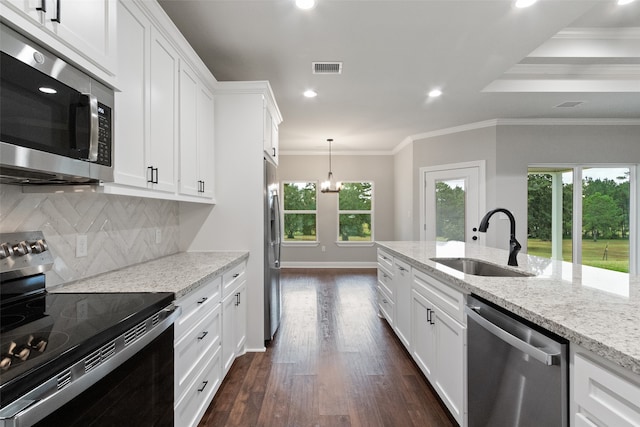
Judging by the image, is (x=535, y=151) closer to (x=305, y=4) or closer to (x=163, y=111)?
(x=305, y=4)

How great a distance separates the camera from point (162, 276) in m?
1.68

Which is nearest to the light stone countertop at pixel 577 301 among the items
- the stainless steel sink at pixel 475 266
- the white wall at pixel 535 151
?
the stainless steel sink at pixel 475 266

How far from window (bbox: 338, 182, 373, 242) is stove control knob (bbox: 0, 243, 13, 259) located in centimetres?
592

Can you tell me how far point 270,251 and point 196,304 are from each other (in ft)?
4.02

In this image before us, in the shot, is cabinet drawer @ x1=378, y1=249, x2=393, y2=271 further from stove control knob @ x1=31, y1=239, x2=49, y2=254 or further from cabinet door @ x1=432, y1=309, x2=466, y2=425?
stove control knob @ x1=31, y1=239, x2=49, y2=254

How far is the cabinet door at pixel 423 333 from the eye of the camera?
1980 millimetres

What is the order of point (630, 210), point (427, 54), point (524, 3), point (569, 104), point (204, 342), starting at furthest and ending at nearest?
point (630, 210)
point (569, 104)
point (427, 54)
point (524, 3)
point (204, 342)

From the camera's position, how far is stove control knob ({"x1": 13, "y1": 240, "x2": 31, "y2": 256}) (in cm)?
123

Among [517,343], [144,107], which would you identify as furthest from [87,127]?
[517,343]

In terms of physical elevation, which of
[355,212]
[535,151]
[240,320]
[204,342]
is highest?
[535,151]

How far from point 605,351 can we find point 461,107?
156 inches

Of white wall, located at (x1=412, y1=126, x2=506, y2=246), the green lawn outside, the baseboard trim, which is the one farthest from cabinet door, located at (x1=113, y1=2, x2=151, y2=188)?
the green lawn outside

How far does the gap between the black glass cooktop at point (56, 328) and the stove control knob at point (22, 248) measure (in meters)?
0.20

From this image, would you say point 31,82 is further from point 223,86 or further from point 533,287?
point 533,287
